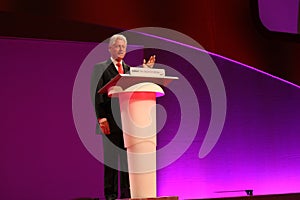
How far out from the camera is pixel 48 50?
4172 millimetres

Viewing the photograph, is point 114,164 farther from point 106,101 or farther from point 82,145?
point 82,145

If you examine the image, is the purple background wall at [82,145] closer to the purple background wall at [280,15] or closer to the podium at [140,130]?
the purple background wall at [280,15]

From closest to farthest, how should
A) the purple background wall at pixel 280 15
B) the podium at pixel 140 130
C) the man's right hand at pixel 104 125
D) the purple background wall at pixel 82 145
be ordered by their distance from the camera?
the podium at pixel 140 130
the man's right hand at pixel 104 125
the purple background wall at pixel 82 145
the purple background wall at pixel 280 15

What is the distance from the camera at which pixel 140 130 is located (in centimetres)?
227

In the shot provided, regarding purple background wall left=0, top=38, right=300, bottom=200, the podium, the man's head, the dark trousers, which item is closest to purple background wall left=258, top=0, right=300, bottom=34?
purple background wall left=0, top=38, right=300, bottom=200

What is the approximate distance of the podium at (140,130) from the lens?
2.27 meters

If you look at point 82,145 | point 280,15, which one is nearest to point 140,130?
point 82,145

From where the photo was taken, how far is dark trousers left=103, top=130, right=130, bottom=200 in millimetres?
2686

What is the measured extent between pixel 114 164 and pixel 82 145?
1.51m

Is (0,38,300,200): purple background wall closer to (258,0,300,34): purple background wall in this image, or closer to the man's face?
(258,0,300,34): purple background wall

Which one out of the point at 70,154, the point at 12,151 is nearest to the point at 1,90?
the point at 12,151

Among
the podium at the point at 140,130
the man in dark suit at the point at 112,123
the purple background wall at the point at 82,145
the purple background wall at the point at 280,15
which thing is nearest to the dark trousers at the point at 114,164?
the man in dark suit at the point at 112,123

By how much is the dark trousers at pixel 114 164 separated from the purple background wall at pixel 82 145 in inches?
57.5

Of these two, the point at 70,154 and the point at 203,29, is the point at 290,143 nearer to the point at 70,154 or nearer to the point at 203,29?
the point at 203,29
